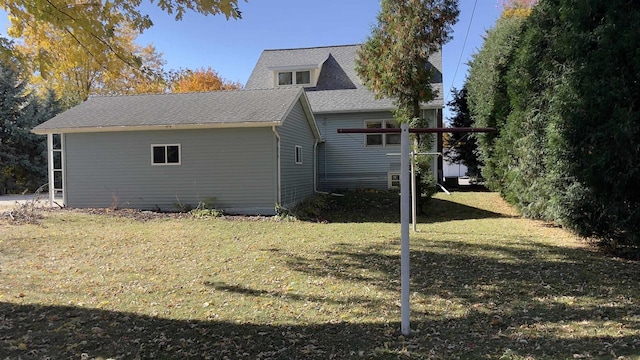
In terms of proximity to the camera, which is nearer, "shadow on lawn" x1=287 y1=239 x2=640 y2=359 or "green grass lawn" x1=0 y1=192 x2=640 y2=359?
"shadow on lawn" x1=287 y1=239 x2=640 y2=359

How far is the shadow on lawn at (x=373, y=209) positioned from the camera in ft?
44.4

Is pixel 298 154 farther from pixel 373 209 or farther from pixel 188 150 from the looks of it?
pixel 188 150

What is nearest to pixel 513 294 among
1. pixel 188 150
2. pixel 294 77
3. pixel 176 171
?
pixel 188 150

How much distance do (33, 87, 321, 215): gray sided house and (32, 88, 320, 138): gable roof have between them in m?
0.04

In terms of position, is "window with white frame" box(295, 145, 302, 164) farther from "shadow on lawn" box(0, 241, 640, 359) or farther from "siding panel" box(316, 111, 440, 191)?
"shadow on lawn" box(0, 241, 640, 359)

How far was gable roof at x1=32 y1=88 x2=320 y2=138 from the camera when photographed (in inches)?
530

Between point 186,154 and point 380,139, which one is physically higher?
point 380,139

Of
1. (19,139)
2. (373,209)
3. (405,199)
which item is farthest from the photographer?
(19,139)

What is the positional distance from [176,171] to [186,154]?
639mm

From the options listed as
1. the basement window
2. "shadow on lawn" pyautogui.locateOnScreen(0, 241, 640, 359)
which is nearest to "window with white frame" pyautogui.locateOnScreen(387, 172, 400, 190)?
the basement window

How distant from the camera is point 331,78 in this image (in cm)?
2203

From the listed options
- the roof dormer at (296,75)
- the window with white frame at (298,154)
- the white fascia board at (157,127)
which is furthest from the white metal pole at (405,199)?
the roof dormer at (296,75)

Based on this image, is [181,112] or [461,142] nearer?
[181,112]

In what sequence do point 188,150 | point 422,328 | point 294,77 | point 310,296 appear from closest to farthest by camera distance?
point 422,328, point 310,296, point 188,150, point 294,77
